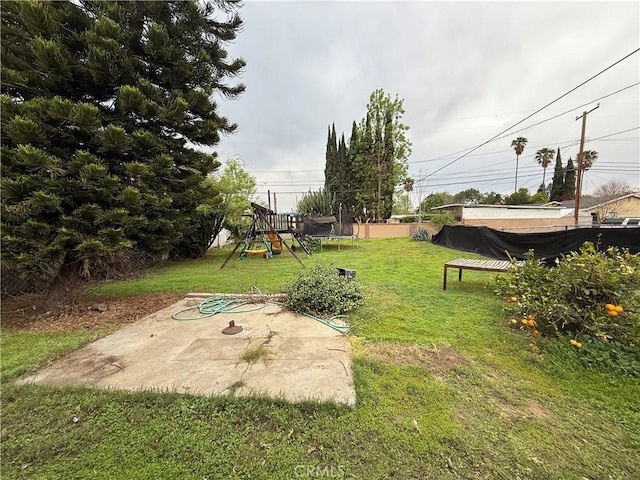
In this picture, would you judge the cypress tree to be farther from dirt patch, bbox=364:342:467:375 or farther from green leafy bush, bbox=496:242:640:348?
dirt patch, bbox=364:342:467:375

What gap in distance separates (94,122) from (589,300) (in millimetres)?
5757

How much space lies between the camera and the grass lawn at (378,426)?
128cm

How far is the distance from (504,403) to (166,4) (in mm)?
6236

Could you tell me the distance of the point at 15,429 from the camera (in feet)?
5.11

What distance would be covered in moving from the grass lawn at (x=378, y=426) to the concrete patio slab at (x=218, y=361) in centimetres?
13

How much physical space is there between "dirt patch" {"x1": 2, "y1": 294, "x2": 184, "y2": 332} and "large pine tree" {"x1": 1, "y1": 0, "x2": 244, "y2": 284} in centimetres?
63

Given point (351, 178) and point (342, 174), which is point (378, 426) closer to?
point (351, 178)

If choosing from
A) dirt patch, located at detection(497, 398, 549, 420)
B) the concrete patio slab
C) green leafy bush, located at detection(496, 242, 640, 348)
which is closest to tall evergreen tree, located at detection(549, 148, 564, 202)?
green leafy bush, located at detection(496, 242, 640, 348)

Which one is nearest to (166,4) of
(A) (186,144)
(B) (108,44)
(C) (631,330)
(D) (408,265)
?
(B) (108,44)

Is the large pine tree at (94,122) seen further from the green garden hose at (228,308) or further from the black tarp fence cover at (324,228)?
the black tarp fence cover at (324,228)

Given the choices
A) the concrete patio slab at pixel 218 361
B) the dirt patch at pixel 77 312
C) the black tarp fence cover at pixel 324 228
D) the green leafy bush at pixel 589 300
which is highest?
the black tarp fence cover at pixel 324 228

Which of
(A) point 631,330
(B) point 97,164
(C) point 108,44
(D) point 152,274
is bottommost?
(D) point 152,274

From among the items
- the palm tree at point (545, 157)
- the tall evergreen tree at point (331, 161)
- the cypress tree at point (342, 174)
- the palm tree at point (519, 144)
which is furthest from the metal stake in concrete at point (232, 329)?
the palm tree at point (545, 157)

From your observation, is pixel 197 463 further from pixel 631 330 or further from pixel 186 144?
pixel 186 144
